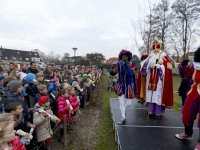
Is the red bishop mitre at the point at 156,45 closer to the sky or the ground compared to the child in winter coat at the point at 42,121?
closer to the sky

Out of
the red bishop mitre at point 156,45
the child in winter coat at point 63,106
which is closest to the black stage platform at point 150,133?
the child in winter coat at point 63,106

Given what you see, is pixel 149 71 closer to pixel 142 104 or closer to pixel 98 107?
pixel 142 104

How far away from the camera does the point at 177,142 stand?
2.77 metres

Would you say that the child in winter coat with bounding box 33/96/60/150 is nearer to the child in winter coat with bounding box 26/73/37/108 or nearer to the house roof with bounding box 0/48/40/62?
the child in winter coat with bounding box 26/73/37/108

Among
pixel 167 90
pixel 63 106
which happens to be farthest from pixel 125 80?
pixel 63 106

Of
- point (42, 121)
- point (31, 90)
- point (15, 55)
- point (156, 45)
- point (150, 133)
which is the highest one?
point (15, 55)

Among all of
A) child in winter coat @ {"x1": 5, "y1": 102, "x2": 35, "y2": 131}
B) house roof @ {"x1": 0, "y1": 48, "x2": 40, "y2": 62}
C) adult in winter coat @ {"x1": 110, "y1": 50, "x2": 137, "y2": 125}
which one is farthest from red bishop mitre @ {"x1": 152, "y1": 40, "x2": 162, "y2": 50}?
house roof @ {"x1": 0, "y1": 48, "x2": 40, "y2": 62}

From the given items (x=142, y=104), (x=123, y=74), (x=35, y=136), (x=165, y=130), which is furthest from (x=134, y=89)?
(x=35, y=136)

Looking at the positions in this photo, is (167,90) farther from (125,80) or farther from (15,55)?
(15,55)

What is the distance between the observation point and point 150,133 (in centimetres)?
311

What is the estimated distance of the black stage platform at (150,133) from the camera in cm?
263

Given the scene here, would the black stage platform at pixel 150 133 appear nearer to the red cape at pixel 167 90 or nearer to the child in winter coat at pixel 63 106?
the red cape at pixel 167 90

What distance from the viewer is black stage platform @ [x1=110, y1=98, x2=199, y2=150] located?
263cm

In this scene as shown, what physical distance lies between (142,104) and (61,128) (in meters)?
3.24
